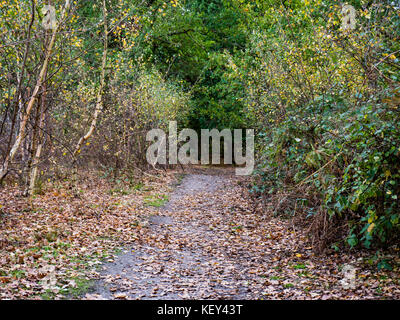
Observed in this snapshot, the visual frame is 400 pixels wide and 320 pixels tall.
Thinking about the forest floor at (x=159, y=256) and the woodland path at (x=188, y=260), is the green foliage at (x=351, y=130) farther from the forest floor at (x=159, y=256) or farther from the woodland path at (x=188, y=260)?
the woodland path at (x=188, y=260)

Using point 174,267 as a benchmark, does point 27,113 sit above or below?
above

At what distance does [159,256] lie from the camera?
25.1 ft

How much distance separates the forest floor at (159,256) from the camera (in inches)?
225

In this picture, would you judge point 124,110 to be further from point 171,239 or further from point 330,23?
point 330,23

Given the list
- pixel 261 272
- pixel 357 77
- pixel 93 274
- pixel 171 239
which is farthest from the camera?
pixel 171 239

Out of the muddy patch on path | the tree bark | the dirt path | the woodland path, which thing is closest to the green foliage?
the dirt path

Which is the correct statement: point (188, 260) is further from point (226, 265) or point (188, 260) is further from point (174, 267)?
point (226, 265)

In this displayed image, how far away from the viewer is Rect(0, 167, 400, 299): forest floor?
18.7 ft

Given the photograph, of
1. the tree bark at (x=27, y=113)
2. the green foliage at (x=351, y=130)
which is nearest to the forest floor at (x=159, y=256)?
the green foliage at (x=351, y=130)

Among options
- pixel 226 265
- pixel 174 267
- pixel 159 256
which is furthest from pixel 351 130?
pixel 159 256

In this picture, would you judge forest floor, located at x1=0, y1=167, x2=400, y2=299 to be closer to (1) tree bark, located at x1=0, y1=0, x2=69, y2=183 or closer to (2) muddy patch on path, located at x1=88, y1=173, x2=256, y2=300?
(2) muddy patch on path, located at x1=88, y1=173, x2=256, y2=300
